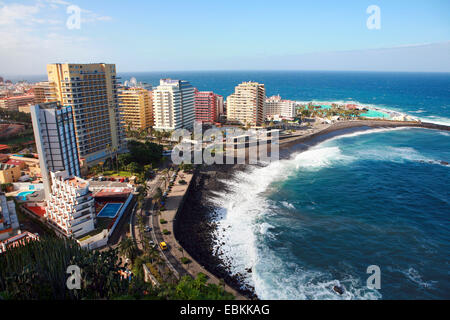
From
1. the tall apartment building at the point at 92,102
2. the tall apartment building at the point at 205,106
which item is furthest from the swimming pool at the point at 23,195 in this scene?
the tall apartment building at the point at 205,106

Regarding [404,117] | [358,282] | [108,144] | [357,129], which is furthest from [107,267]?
[404,117]

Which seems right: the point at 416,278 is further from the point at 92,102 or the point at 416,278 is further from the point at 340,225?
the point at 92,102

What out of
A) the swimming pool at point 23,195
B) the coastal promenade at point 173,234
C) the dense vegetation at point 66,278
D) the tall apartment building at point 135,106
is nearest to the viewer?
the dense vegetation at point 66,278

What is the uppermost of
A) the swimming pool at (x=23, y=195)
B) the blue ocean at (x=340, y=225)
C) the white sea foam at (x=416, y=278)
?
the swimming pool at (x=23, y=195)

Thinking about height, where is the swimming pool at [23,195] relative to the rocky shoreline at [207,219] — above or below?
above

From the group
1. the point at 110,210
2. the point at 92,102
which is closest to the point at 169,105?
the point at 92,102

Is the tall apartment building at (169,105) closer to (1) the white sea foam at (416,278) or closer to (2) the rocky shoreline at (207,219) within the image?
(2) the rocky shoreline at (207,219)
